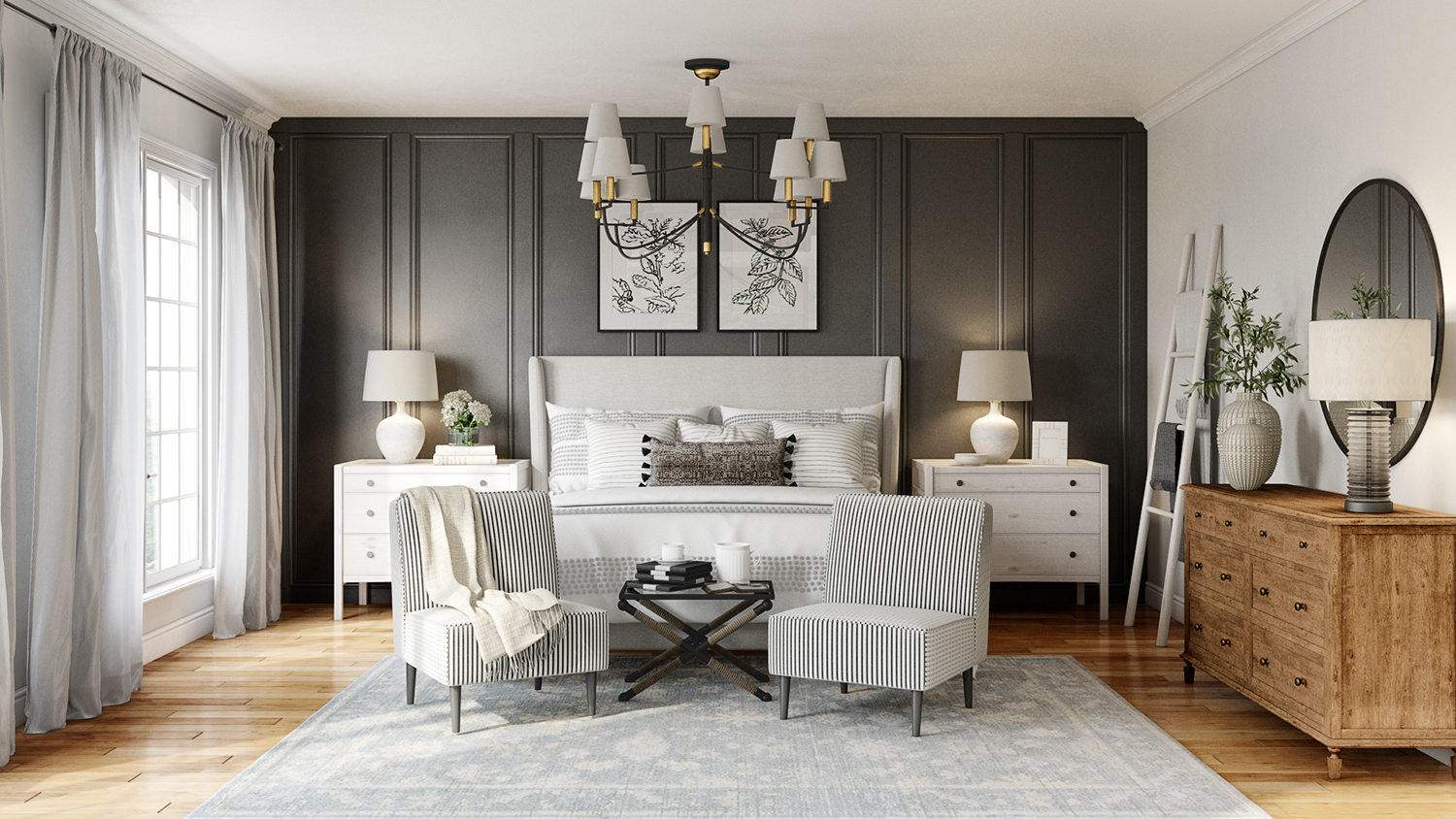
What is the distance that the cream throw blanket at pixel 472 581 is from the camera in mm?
3441

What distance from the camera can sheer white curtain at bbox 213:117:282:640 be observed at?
499 centimetres

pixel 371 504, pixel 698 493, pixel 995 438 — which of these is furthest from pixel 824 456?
pixel 371 504

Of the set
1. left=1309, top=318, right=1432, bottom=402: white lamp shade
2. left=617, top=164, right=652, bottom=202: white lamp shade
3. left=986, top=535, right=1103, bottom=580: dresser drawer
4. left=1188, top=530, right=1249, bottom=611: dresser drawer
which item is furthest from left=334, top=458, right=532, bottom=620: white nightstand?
left=1309, top=318, right=1432, bottom=402: white lamp shade

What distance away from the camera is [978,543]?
3.69m

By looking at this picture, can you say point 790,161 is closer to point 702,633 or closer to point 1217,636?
point 702,633

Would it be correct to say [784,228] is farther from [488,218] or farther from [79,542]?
[79,542]

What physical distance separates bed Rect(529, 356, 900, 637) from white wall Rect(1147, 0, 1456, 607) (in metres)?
1.75

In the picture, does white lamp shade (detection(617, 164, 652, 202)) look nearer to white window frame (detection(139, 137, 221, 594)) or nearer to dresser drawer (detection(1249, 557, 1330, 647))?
white window frame (detection(139, 137, 221, 594))

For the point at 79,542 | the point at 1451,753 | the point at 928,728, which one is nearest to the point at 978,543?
the point at 928,728

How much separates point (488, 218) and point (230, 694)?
2901 millimetres

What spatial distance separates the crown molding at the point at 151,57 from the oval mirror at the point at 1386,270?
15.8 feet

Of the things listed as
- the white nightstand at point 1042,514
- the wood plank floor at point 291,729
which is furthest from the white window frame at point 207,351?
the white nightstand at point 1042,514

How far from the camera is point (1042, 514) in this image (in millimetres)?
5348

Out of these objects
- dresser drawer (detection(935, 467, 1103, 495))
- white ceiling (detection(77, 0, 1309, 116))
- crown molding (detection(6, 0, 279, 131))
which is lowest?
dresser drawer (detection(935, 467, 1103, 495))
